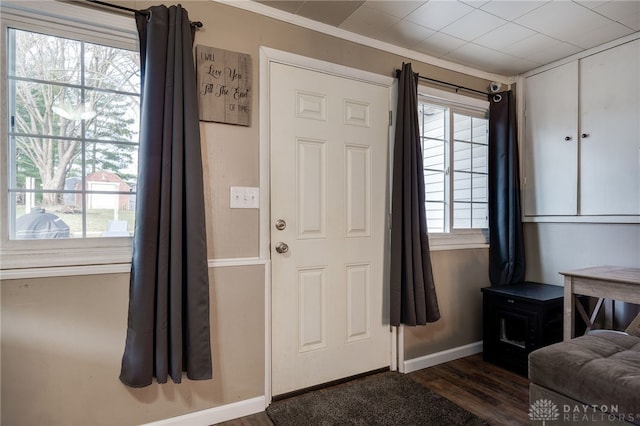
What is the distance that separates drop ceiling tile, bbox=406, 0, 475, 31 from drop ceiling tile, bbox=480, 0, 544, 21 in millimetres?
103

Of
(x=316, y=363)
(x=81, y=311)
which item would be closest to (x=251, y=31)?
(x=81, y=311)

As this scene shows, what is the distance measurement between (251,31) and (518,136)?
2300 mm

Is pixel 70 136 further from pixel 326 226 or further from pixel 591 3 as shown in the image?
pixel 591 3

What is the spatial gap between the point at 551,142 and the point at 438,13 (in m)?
1.46

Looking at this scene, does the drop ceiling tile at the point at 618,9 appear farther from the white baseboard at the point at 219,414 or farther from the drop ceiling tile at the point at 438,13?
the white baseboard at the point at 219,414

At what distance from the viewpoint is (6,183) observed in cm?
151

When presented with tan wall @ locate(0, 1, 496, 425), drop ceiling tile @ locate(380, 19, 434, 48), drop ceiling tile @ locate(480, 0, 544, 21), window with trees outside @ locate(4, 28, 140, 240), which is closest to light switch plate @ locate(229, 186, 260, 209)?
tan wall @ locate(0, 1, 496, 425)

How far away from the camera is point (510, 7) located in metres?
1.96

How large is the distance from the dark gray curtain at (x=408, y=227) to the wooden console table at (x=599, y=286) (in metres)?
0.80

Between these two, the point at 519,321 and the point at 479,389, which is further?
the point at 519,321

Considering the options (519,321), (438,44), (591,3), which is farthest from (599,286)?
(438,44)

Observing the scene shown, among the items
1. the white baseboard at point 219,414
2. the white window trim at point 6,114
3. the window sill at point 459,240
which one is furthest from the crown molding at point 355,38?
the white baseboard at point 219,414

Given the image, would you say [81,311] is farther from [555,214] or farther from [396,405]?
[555,214]

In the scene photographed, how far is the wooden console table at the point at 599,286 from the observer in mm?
1864
